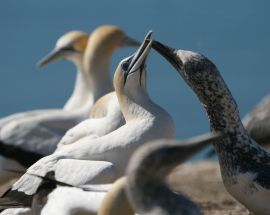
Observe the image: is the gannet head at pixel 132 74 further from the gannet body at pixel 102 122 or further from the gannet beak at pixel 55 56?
the gannet beak at pixel 55 56

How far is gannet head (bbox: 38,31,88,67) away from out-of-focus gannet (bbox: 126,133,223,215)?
11.9 meters

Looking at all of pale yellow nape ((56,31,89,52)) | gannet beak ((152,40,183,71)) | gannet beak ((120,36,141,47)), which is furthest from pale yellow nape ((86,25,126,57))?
gannet beak ((152,40,183,71))

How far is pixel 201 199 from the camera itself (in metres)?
13.9

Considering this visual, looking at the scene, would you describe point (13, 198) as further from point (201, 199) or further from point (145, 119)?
point (201, 199)

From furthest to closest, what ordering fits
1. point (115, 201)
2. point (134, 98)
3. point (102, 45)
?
point (102, 45)
point (134, 98)
point (115, 201)

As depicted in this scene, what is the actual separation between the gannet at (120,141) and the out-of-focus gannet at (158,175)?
9.08ft

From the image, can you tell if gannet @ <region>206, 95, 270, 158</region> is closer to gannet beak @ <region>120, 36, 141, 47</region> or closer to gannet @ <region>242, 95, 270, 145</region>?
gannet @ <region>242, 95, 270, 145</region>

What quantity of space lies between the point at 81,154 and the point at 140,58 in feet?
3.08

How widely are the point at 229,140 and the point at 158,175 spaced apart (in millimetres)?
2781

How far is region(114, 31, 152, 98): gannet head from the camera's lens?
938 cm

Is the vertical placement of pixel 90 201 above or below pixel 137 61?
below

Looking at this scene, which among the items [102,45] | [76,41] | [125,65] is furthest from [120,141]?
[76,41]

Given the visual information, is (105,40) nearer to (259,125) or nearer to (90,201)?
(259,125)

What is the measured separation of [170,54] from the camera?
8672mm
